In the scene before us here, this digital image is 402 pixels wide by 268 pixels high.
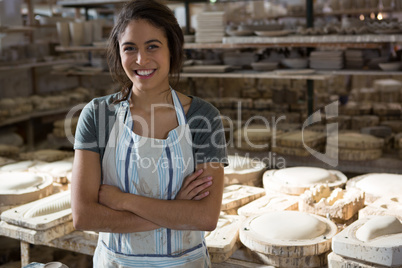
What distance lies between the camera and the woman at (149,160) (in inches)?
59.1

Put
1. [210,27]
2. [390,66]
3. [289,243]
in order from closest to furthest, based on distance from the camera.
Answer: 1. [289,243]
2. [390,66]
3. [210,27]

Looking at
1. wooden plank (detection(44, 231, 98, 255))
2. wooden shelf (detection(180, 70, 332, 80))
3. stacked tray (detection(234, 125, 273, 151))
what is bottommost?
wooden plank (detection(44, 231, 98, 255))

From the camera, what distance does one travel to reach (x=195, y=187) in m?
1.52

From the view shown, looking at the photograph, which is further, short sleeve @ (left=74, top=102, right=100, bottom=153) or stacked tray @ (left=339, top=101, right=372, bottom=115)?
stacked tray @ (left=339, top=101, right=372, bottom=115)

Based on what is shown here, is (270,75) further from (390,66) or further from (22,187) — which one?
(22,187)

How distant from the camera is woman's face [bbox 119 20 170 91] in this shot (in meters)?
1.49

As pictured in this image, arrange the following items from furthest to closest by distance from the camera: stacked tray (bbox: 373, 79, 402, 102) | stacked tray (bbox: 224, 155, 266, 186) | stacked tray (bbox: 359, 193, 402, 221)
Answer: stacked tray (bbox: 373, 79, 402, 102) → stacked tray (bbox: 224, 155, 266, 186) → stacked tray (bbox: 359, 193, 402, 221)

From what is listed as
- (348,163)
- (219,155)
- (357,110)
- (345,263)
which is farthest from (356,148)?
(219,155)

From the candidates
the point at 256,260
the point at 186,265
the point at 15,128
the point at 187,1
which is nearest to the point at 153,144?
the point at 186,265

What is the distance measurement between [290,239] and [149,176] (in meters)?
0.66

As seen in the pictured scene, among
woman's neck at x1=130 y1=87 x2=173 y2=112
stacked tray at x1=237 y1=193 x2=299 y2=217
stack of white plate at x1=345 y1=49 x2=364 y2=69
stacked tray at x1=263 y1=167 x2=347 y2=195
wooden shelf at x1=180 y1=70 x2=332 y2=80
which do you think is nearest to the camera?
woman's neck at x1=130 y1=87 x2=173 y2=112

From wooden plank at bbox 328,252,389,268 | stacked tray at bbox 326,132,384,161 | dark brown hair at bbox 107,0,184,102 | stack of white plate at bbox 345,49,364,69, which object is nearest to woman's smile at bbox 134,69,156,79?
dark brown hair at bbox 107,0,184,102

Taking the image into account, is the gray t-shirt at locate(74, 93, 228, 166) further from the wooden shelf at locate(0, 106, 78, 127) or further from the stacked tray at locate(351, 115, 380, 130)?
the wooden shelf at locate(0, 106, 78, 127)

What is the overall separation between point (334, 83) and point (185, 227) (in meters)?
6.23
